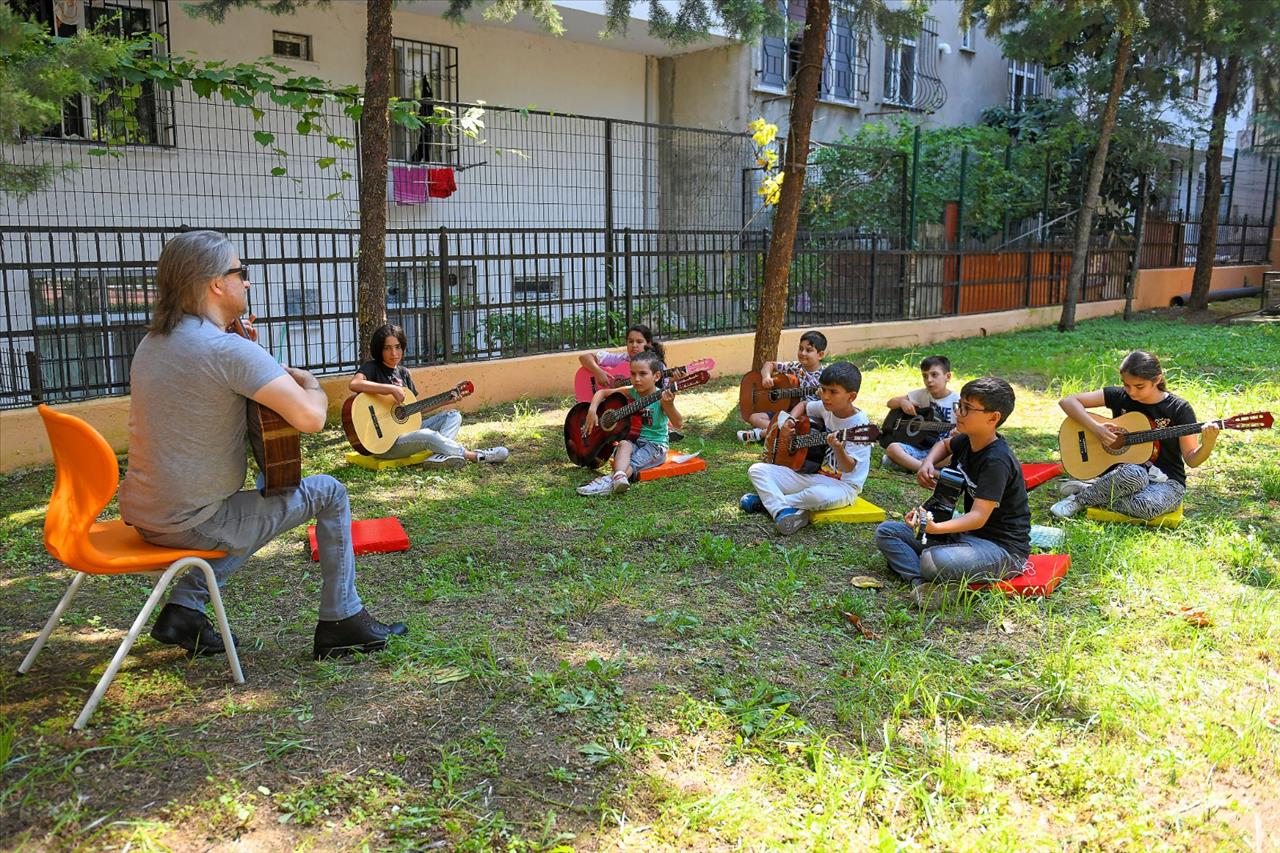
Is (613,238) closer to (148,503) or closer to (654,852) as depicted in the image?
(148,503)

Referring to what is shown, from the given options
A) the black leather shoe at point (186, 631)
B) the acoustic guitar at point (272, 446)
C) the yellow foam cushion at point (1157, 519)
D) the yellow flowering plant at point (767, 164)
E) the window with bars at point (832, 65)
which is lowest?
the yellow foam cushion at point (1157, 519)

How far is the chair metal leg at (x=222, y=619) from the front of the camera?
3.53m

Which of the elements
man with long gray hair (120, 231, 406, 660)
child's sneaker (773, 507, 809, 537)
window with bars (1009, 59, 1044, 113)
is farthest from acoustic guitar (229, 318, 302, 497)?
window with bars (1009, 59, 1044, 113)

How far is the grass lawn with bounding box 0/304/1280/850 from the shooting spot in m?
3.00

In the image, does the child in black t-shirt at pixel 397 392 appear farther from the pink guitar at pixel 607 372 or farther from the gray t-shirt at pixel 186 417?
the gray t-shirt at pixel 186 417

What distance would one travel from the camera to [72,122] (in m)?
10.4

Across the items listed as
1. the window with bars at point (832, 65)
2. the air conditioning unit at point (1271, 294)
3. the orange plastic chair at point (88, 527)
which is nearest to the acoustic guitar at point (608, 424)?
the orange plastic chair at point (88, 527)

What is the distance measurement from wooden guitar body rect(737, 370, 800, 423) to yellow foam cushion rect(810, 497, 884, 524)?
6.83 ft

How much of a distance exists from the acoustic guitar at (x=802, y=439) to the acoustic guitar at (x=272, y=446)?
3.31m

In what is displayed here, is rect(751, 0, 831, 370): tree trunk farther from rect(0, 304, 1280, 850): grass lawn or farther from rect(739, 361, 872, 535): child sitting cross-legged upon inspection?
rect(0, 304, 1280, 850): grass lawn

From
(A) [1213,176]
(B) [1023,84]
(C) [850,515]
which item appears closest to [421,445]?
(C) [850,515]

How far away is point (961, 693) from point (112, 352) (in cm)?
677

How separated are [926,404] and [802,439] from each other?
1504 mm

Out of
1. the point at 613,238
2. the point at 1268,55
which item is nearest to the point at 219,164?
the point at 613,238
